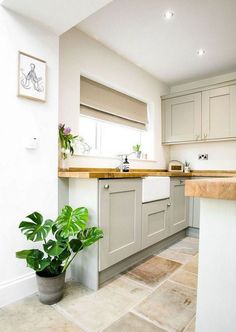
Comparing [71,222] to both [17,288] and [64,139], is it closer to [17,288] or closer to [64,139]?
[17,288]

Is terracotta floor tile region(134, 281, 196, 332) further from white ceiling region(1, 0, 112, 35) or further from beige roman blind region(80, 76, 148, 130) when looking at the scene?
white ceiling region(1, 0, 112, 35)

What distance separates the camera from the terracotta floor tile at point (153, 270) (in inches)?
75.2

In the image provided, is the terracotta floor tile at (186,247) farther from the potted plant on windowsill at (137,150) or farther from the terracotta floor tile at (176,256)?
the potted plant on windowsill at (137,150)

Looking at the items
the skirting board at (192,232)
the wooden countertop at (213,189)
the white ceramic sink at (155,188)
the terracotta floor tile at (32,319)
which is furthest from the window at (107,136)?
the wooden countertop at (213,189)

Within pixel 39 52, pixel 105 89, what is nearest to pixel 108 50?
pixel 105 89

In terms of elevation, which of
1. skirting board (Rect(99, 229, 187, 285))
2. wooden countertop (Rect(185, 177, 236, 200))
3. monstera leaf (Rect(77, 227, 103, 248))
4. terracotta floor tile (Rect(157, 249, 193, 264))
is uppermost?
wooden countertop (Rect(185, 177, 236, 200))

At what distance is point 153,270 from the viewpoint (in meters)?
2.09

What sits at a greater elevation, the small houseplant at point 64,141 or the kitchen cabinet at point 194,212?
the small houseplant at point 64,141

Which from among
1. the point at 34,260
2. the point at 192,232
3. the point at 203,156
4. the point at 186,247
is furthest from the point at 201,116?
the point at 34,260

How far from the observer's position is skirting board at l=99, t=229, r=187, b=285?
1.88 m

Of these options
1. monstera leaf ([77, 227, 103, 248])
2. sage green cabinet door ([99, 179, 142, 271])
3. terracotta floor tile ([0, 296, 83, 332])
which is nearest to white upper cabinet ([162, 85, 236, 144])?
sage green cabinet door ([99, 179, 142, 271])

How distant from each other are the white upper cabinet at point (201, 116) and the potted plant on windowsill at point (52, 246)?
7.70 ft

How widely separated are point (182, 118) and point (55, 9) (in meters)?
2.42

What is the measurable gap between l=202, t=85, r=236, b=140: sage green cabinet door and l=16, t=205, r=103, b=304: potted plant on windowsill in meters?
2.34
